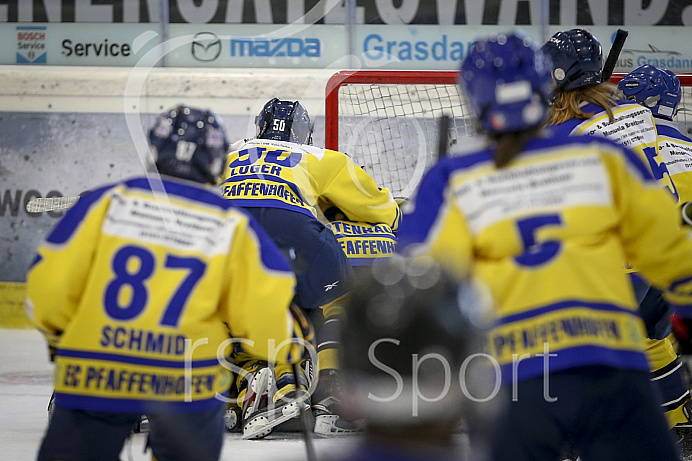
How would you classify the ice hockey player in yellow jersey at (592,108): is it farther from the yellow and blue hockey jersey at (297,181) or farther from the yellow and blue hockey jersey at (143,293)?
the yellow and blue hockey jersey at (143,293)

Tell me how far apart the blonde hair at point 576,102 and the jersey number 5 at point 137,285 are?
146 centimetres

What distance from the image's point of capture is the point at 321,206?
4.05 m

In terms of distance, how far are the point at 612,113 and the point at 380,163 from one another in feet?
6.44

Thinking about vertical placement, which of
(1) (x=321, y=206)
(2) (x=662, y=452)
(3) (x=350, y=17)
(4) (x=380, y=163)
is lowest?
(2) (x=662, y=452)

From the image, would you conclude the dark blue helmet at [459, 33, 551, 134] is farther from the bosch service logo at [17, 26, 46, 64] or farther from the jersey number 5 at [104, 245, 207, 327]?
the bosch service logo at [17, 26, 46, 64]

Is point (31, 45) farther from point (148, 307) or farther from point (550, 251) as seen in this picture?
point (550, 251)

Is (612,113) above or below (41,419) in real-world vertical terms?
above

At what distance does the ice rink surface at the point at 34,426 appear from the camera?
3354 mm

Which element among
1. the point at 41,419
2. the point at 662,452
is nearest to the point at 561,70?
the point at 662,452

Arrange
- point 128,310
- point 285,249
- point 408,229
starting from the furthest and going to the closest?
point 285,249 < point 128,310 < point 408,229

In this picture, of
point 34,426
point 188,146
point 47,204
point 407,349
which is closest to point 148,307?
point 188,146

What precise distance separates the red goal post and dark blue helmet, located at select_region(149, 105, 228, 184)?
252 cm

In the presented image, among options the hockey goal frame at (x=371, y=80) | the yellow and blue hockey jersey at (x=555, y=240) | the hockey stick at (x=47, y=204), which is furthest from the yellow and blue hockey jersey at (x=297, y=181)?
the yellow and blue hockey jersey at (x=555, y=240)

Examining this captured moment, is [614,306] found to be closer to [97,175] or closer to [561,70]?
A: [561,70]
